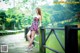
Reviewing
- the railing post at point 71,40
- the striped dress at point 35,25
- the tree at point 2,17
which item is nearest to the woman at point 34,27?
the striped dress at point 35,25

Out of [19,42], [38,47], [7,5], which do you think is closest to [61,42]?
[38,47]

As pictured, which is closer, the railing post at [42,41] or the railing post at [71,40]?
the railing post at [71,40]

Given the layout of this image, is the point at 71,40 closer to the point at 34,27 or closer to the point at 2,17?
the point at 34,27

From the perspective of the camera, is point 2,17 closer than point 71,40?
No

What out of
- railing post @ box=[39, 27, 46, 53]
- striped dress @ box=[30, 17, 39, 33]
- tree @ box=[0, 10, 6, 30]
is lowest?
railing post @ box=[39, 27, 46, 53]

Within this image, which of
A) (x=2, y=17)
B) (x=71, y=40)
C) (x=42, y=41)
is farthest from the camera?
(x=42, y=41)

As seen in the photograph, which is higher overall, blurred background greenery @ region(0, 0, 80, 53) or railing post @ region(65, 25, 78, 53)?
blurred background greenery @ region(0, 0, 80, 53)

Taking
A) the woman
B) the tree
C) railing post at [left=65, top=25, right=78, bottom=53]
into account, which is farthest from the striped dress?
railing post at [left=65, top=25, right=78, bottom=53]

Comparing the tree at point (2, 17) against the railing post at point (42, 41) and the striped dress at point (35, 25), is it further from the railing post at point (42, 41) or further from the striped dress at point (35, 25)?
the railing post at point (42, 41)

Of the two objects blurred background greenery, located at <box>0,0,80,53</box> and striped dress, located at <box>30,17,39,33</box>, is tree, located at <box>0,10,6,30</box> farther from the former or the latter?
striped dress, located at <box>30,17,39,33</box>

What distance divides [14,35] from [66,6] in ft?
2.17

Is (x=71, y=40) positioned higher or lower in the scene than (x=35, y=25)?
lower

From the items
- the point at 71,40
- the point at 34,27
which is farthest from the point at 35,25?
the point at 71,40

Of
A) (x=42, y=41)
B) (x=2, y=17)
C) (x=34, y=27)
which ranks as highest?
(x=2, y=17)
